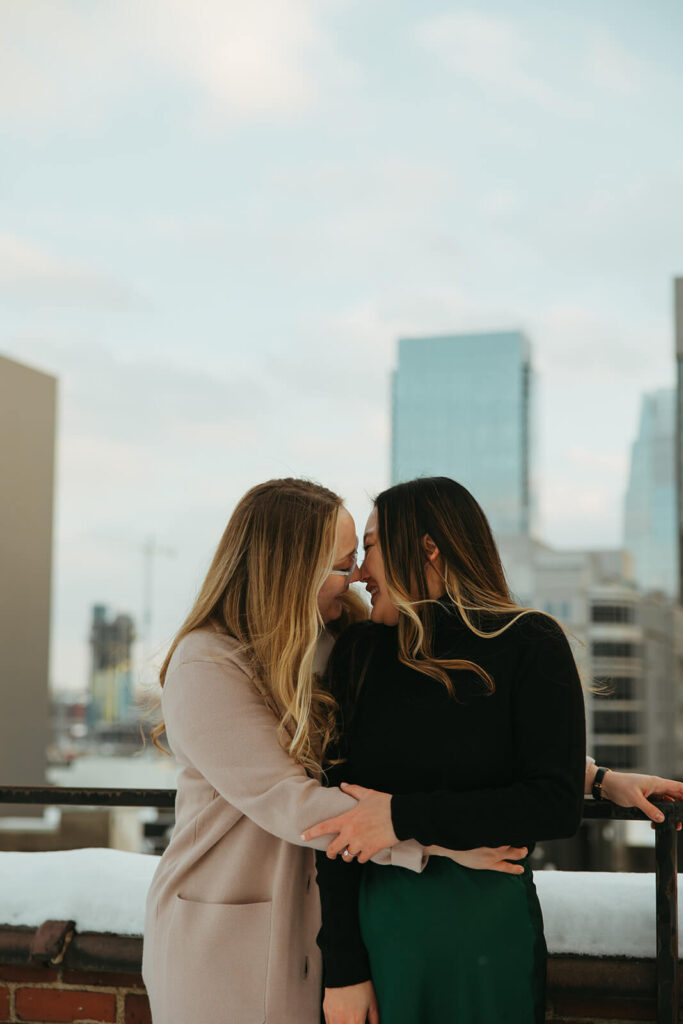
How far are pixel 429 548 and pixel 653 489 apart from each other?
7119 centimetres

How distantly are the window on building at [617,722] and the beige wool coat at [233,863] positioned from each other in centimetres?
5576

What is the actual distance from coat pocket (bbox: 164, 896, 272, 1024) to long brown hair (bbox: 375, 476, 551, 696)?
449mm

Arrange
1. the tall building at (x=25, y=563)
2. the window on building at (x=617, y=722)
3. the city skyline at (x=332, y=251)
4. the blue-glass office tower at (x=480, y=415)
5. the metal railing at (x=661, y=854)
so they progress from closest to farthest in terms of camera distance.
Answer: the metal railing at (x=661, y=854), the tall building at (x=25, y=563), the city skyline at (x=332, y=251), the window on building at (x=617, y=722), the blue-glass office tower at (x=480, y=415)

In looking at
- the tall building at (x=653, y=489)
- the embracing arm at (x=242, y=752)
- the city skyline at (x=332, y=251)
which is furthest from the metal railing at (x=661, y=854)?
the tall building at (x=653, y=489)

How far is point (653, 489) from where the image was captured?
228ft

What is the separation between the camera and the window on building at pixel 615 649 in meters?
56.2

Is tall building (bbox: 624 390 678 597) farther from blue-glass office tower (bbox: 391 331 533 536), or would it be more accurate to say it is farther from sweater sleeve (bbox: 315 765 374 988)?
sweater sleeve (bbox: 315 765 374 988)

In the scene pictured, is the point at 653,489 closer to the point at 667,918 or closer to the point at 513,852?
the point at 667,918

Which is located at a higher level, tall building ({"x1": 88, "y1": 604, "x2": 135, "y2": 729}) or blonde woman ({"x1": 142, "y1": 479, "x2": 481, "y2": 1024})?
blonde woman ({"x1": 142, "y1": 479, "x2": 481, "y2": 1024})

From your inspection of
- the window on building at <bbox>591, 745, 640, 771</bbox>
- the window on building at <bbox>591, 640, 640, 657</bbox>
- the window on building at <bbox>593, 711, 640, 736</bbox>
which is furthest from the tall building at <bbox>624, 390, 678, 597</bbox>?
the window on building at <bbox>591, 745, 640, 771</bbox>

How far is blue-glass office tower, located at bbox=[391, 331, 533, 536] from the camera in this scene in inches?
2741

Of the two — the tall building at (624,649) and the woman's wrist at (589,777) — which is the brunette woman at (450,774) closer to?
the woman's wrist at (589,777)

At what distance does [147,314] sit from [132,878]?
68.7m

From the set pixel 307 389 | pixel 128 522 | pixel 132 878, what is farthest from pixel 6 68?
pixel 307 389
